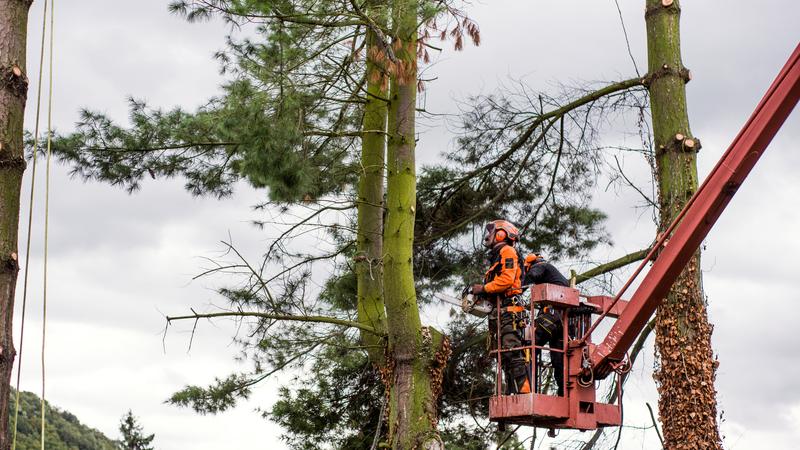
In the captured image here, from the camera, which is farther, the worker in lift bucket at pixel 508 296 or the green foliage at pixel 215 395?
the green foliage at pixel 215 395

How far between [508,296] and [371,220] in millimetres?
4118

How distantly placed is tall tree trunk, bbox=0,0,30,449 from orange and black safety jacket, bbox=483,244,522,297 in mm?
4761

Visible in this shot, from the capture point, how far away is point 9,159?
5.36 meters

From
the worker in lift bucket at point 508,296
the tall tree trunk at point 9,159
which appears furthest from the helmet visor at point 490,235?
the tall tree trunk at point 9,159

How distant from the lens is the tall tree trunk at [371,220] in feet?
40.1

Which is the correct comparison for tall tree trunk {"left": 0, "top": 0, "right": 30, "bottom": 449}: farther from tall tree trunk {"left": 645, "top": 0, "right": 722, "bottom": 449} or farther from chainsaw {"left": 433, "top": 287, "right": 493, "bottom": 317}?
tall tree trunk {"left": 645, "top": 0, "right": 722, "bottom": 449}

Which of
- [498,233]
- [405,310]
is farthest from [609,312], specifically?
[405,310]

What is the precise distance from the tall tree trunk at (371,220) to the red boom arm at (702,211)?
11.8ft

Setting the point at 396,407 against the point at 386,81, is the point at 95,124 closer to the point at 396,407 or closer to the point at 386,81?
the point at 386,81

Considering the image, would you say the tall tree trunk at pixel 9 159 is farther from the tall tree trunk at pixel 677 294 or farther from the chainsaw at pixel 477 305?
the tall tree trunk at pixel 677 294

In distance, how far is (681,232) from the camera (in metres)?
8.66

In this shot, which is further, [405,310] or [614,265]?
[614,265]

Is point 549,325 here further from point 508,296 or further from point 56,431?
point 56,431

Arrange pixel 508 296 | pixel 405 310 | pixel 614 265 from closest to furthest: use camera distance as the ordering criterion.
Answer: pixel 508 296 < pixel 405 310 < pixel 614 265
